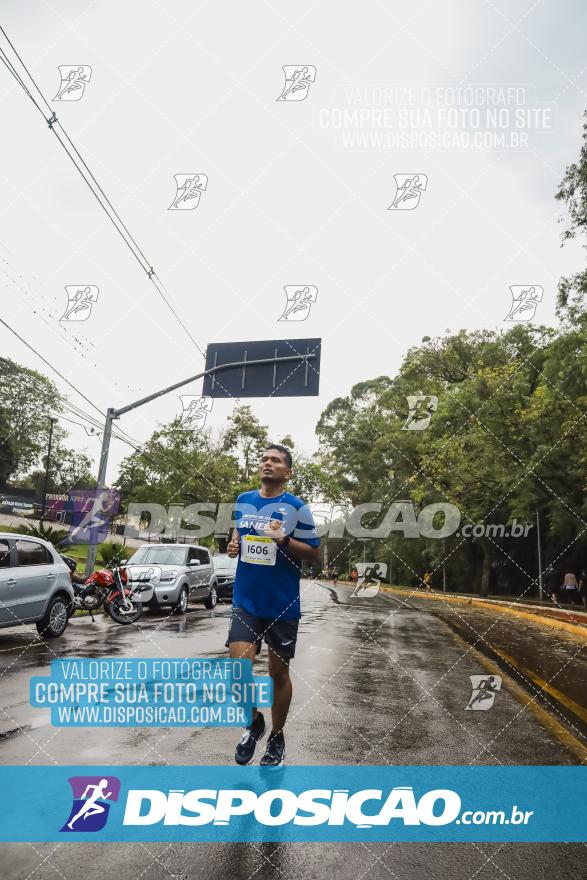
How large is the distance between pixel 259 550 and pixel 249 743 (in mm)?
1161

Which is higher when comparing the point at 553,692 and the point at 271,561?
the point at 271,561

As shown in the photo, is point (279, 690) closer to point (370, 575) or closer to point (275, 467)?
point (275, 467)

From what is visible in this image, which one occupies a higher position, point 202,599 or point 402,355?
point 402,355

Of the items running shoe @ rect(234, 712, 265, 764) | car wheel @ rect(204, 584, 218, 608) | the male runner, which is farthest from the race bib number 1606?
car wheel @ rect(204, 584, 218, 608)

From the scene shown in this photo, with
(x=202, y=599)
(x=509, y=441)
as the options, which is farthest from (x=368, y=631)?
(x=509, y=441)

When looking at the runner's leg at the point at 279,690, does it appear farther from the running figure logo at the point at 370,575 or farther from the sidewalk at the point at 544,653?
the running figure logo at the point at 370,575

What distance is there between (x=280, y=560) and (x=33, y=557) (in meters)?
6.96

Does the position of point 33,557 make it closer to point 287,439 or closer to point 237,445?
point 237,445

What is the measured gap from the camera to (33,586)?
9.70m

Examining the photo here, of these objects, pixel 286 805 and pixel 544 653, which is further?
pixel 544 653

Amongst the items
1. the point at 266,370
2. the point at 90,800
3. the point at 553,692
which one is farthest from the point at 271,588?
the point at 266,370

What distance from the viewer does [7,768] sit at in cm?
404

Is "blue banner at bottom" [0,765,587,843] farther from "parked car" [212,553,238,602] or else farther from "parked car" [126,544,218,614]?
"parked car" [212,553,238,602]

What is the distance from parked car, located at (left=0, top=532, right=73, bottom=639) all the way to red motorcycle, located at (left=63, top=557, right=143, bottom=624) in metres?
2.43
